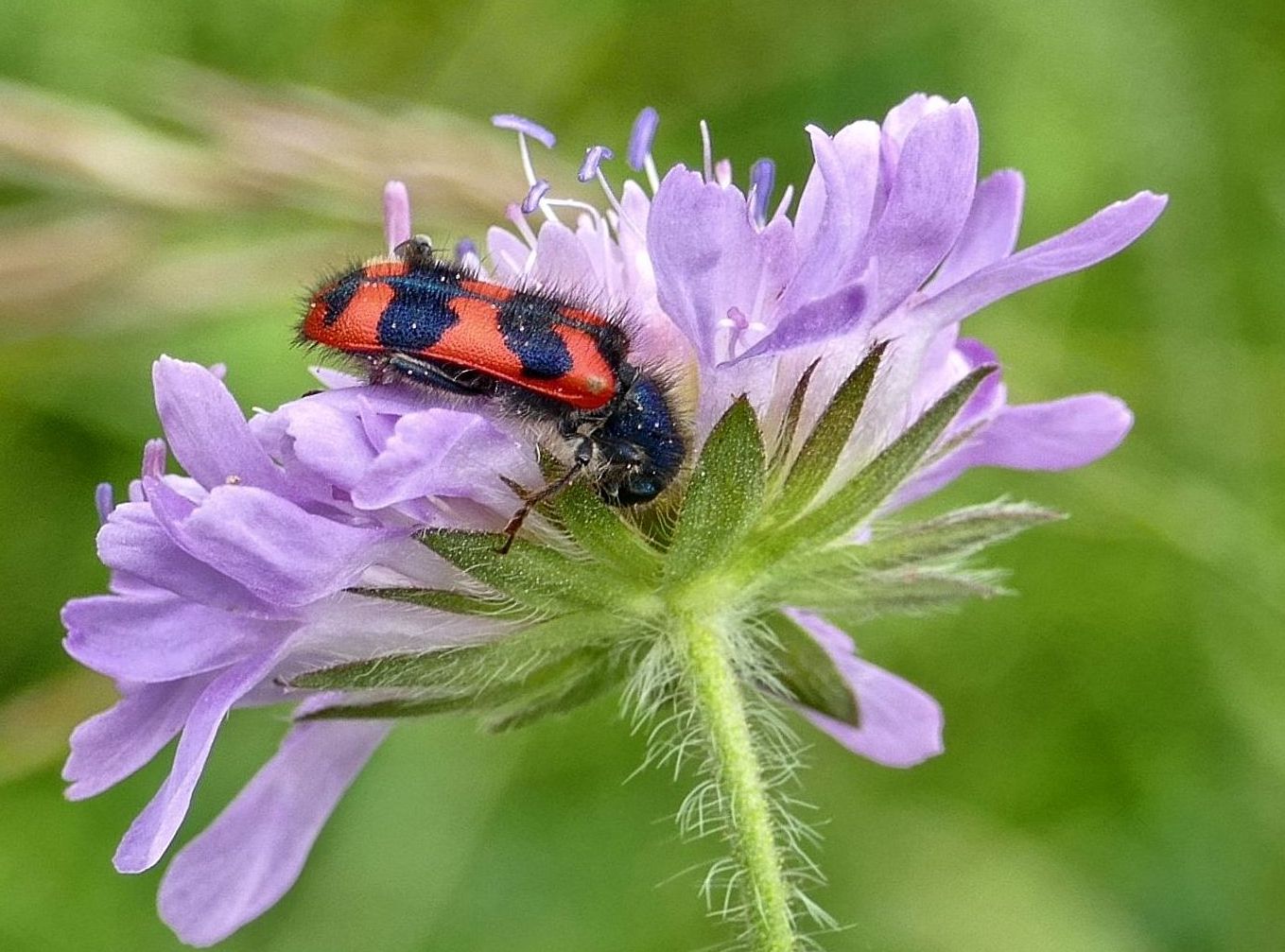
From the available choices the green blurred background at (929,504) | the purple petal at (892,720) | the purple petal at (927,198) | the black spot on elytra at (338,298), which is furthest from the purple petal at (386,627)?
the green blurred background at (929,504)

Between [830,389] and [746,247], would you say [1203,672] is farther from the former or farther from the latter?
[746,247]

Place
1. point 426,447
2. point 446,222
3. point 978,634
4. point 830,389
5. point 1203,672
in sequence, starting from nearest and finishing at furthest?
point 426,447 → point 830,389 → point 446,222 → point 1203,672 → point 978,634

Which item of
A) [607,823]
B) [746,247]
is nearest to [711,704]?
[746,247]

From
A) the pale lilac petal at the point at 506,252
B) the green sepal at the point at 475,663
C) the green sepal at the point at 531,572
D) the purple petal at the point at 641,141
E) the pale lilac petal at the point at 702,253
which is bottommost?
the green sepal at the point at 475,663

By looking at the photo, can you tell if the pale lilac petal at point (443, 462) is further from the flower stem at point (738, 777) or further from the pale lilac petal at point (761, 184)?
the pale lilac petal at point (761, 184)

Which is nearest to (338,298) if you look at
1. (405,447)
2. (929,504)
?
(405,447)

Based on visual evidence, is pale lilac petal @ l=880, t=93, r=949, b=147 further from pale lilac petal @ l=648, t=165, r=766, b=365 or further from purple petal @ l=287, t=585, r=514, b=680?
purple petal @ l=287, t=585, r=514, b=680

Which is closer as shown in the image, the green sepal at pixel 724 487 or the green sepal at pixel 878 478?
the green sepal at pixel 724 487
